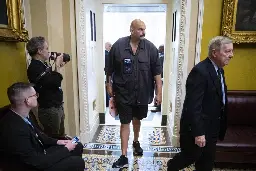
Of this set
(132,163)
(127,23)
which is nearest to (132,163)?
(132,163)

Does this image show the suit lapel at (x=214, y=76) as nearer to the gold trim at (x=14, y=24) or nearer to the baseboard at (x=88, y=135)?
the gold trim at (x=14, y=24)

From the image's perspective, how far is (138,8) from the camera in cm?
536

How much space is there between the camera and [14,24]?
79.7 inches

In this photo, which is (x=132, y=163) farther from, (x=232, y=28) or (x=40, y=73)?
(x=232, y=28)

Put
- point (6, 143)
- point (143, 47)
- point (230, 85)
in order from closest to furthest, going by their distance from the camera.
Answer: point (6, 143), point (143, 47), point (230, 85)

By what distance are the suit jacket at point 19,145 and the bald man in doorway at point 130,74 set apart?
43.3 inches

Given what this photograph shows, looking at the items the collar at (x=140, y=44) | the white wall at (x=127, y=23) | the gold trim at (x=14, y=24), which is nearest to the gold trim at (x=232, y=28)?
the collar at (x=140, y=44)

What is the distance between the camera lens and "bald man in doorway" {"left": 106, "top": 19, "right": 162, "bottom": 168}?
2.33m

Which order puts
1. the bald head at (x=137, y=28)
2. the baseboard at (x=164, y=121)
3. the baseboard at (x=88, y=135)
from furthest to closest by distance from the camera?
the baseboard at (x=164, y=121) → the baseboard at (x=88, y=135) → the bald head at (x=137, y=28)

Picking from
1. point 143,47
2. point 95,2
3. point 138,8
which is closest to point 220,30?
point 143,47

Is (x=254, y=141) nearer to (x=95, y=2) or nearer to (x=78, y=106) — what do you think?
(x=78, y=106)

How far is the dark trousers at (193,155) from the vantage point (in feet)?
5.74

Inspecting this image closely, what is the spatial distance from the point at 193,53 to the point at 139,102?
91cm

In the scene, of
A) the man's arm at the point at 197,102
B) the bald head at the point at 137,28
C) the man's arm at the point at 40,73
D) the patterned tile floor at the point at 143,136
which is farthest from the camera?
the patterned tile floor at the point at 143,136
